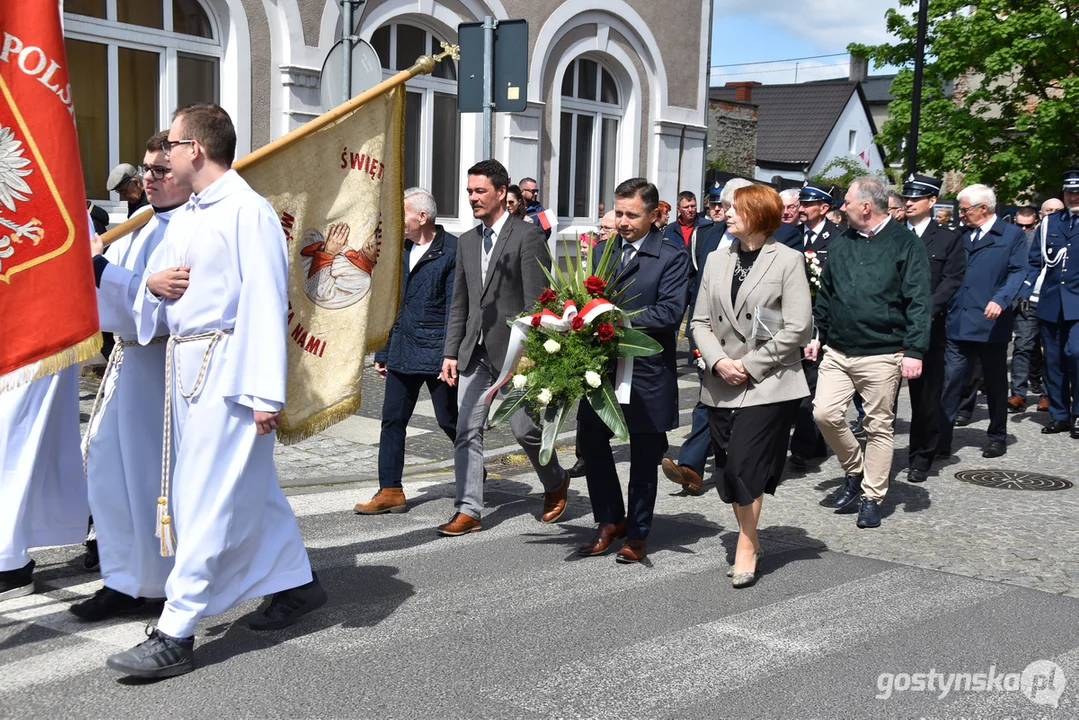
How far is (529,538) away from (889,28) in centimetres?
2303

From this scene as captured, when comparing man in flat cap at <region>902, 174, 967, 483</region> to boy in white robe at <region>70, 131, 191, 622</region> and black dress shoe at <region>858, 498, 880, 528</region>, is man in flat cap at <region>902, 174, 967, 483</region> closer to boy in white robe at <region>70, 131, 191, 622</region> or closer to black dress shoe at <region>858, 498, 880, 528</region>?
black dress shoe at <region>858, 498, 880, 528</region>

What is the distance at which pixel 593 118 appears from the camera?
18.3m

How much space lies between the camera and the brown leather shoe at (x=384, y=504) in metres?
7.21

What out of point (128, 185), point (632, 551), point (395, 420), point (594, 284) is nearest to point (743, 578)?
point (632, 551)

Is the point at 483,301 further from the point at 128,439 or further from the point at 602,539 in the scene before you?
the point at 128,439

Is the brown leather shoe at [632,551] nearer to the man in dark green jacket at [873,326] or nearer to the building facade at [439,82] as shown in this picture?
the man in dark green jacket at [873,326]

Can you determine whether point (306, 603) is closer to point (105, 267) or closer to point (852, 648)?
point (105, 267)

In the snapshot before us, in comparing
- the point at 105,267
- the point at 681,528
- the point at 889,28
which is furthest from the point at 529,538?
the point at 889,28

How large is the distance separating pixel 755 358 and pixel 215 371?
106 inches

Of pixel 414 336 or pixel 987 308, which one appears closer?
pixel 414 336

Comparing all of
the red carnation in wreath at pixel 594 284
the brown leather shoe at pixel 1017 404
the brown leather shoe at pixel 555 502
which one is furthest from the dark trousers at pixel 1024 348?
the red carnation in wreath at pixel 594 284

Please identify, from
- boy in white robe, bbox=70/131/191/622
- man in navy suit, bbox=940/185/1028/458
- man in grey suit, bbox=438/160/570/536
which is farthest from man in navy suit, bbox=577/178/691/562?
man in navy suit, bbox=940/185/1028/458

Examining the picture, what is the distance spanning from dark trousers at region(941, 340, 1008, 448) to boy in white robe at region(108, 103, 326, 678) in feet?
21.1

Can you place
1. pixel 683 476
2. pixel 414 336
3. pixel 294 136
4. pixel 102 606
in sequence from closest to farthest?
pixel 102 606, pixel 294 136, pixel 414 336, pixel 683 476
